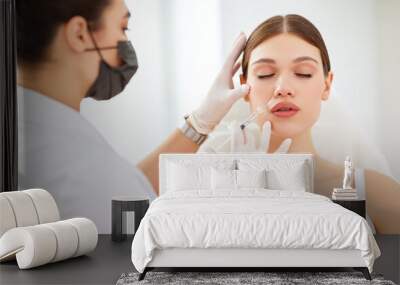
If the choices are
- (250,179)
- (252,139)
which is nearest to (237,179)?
(250,179)

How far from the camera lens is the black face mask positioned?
734 centimetres

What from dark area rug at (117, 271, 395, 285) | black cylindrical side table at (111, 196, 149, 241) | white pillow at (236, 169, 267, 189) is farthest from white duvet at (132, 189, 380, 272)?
black cylindrical side table at (111, 196, 149, 241)

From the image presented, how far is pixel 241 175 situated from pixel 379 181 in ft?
5.92

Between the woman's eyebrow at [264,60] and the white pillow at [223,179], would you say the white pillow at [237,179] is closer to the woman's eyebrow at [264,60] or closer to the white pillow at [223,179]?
the white pillow at [223,179]

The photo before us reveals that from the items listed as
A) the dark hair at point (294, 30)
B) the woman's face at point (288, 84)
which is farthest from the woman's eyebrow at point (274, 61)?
the dark hair at point (294, 30)

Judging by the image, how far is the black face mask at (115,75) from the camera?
7.34 metres

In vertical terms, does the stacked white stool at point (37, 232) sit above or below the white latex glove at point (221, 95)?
below

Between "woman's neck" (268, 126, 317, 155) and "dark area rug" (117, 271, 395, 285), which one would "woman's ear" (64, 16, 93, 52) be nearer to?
"woman's neck" (268, 126, 317, 155)

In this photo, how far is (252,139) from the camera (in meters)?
7.21

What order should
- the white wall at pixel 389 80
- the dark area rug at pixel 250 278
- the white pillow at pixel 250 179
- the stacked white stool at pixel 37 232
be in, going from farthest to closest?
the white wall at pixel 389 80
the white pillow at pixel 250 179
the stacked white stool at pixel 37 232
the dark area rug at pixel 250 278

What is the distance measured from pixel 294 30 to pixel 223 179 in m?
2.07

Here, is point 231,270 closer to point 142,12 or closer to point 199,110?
point 199,110

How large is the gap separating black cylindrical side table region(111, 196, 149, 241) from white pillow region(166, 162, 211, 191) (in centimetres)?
37

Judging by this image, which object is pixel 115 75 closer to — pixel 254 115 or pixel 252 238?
pixel 254 115
